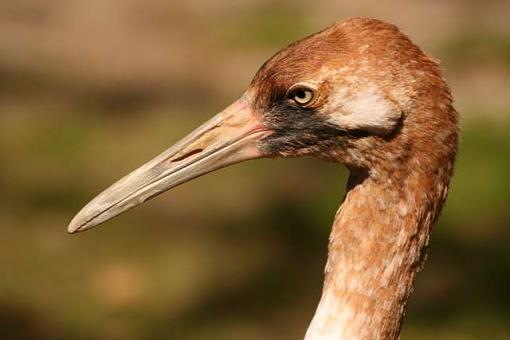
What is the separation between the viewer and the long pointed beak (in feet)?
12.3

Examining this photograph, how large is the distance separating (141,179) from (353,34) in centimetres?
92

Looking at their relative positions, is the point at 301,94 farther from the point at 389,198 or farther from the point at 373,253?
the point at 373,253

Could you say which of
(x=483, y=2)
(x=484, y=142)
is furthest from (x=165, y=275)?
(x=483, y=2)

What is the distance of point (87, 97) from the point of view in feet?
29.4

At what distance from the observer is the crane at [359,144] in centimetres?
345

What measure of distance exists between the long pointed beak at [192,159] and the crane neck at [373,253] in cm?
40

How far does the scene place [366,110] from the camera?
3412 mm

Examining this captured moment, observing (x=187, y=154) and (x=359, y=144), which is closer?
(x=359, y=144)

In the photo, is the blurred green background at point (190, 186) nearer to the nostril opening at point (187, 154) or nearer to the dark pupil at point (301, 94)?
the nostril opening at point (187, 154)

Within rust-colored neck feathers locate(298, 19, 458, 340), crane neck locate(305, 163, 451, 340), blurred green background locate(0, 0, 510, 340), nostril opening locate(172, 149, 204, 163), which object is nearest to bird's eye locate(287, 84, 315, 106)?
rust-colored neck feathers locate(298, 19, 458, 340)

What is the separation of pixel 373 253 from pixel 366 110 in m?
0.52

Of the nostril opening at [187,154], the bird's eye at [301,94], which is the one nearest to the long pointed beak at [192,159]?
the nostril opening at [187,154]

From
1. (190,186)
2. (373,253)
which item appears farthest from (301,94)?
(190,186)

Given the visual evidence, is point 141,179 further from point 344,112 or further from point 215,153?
point 344,112
